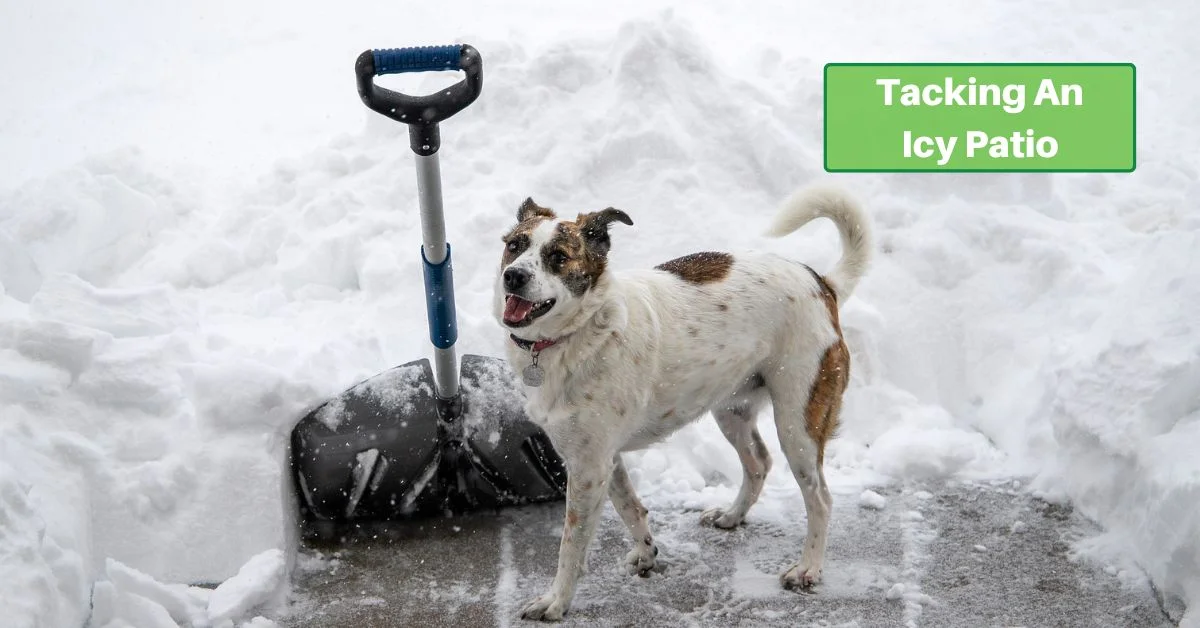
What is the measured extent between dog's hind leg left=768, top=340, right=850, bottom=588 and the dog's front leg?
2.15ft

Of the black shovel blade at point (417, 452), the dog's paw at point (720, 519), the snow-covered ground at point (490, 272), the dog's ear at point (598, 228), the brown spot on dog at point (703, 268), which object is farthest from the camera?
the dog's paw at point (720, 519)

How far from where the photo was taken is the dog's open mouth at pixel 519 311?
2.98m

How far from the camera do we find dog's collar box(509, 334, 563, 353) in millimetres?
3141

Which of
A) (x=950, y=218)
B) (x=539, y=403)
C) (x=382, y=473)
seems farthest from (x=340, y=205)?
Answer: (x=950, y=218)

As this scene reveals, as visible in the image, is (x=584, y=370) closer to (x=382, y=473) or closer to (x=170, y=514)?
(x=382, y=473)

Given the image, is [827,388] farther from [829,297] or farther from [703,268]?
[703,268]

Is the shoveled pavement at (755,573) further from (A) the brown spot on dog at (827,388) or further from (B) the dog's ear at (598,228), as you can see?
(B) the dog's ear at (598,228)

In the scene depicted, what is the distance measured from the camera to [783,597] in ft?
11.0

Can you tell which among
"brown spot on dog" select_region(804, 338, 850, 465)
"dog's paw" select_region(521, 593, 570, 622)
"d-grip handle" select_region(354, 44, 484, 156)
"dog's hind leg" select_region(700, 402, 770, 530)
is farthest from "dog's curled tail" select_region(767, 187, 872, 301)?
"dog's paw" select_region(521, 593, 570, 622)

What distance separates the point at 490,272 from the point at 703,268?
178 centimetres

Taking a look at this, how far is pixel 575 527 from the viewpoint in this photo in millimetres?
3215

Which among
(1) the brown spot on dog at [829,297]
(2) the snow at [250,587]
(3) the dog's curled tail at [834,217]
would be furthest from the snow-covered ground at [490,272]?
(3) the dog's curled tail at [834,217]

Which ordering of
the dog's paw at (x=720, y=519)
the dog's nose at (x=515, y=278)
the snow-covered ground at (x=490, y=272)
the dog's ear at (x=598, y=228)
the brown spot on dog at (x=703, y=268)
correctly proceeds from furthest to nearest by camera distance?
1. the dog's paw at (x=720, y=519)
2. the brown spot on dog at (x=703, y=268)
3. the snow-covered ground at (x=490, y=272)
4. the dog's ear at (x=598, y=228)
5. the dog's nose at (x=515, y=278)

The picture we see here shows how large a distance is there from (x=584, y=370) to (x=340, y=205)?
2.84 metres
